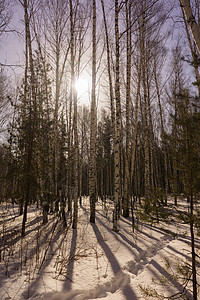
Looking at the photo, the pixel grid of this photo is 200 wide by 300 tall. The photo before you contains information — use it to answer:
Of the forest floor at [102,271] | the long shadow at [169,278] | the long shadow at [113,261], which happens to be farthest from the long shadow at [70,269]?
the long shadow at [169,278]

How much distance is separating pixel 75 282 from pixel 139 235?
390 cm

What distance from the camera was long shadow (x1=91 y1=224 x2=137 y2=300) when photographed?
289 centimetres

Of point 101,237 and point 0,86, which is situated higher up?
point 0,86

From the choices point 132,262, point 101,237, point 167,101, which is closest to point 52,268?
point 132,262

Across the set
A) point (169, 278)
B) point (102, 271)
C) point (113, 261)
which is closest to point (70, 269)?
point (102, 271)

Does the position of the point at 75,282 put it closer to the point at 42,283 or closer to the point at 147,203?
the point at 42,283

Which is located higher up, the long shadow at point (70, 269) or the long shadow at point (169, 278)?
the long shadow at point (70, 269)

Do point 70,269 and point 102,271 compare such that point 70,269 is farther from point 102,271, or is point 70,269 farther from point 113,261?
point 113,261

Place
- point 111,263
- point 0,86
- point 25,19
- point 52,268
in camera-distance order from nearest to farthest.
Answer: point 52,268, point 111,263, point 25,19, point 0,86

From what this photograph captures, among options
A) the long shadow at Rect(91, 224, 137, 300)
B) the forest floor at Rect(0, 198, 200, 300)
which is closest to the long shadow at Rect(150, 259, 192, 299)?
the forest floor at Rect(0, 198, 200, 300)

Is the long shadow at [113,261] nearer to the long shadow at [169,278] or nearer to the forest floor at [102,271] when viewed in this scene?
the forest floor at [102,271]

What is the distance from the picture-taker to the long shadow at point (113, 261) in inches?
114

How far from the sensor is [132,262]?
417cm

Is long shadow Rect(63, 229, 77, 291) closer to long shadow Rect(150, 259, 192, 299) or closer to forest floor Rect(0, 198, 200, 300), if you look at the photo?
forest floor Rect(0, 198, 200, 300)
